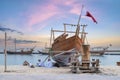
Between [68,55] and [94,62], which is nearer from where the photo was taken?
[94,62]

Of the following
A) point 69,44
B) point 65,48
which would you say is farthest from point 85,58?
point 65,48

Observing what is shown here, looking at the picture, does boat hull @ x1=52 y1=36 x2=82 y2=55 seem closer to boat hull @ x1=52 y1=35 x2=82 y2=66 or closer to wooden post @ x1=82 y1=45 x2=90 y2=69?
boat hull @ x1=52 y1=35 x2=82 y2=66

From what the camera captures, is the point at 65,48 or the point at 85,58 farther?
the point at 65,48

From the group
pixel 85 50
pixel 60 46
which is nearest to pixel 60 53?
pixel 60 46

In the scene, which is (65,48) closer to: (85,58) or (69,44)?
(69,44)

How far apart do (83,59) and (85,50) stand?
2.15ft

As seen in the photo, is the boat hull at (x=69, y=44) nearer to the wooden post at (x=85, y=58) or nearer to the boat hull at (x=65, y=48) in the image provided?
the boat hull at (x=65, y=48)

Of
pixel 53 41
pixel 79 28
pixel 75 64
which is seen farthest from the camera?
pixel 53 41

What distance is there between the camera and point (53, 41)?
106 ft

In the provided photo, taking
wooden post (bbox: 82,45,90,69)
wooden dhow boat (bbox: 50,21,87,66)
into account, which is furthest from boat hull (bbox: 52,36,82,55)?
wooden post (bbox: 82,45,90,69)

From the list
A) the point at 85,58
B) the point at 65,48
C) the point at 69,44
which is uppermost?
the point at 69,44

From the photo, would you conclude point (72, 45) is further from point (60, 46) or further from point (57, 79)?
point (57, 79)

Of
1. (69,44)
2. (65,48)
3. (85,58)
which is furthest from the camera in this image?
(65,48)

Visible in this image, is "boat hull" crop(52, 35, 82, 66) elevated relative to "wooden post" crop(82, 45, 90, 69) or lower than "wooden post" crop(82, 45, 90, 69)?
elevated
